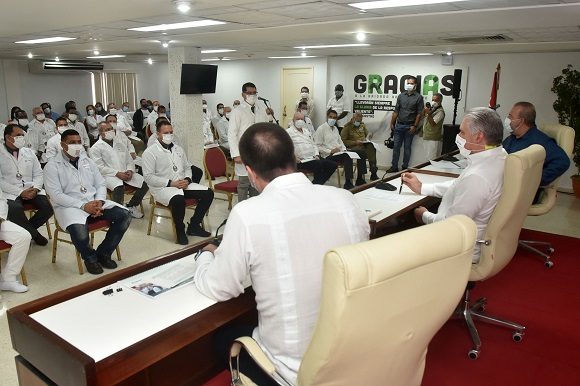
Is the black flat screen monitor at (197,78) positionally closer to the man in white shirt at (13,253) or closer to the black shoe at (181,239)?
the black shoe at (181,239)

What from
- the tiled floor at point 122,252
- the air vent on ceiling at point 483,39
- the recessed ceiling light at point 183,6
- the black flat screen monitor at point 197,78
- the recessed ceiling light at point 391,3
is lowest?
the tiled floor at point 122,252

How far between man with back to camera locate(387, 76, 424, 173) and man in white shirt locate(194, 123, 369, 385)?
721 cm

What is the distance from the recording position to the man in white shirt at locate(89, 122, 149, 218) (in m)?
5.33

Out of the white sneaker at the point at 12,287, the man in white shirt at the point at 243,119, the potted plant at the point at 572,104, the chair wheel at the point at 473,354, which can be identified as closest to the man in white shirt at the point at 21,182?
the white sneaker at the point at 12,287

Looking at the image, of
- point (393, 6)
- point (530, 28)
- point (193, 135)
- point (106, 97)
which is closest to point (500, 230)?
point (393, 6)

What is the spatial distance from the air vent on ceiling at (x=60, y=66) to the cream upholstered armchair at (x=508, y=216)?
12.0 metres

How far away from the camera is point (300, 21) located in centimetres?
445

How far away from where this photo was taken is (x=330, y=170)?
6.69 metres

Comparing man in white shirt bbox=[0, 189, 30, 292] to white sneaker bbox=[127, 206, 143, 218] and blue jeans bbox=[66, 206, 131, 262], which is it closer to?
blue jeans bbox=[66, 206, 131, 262]

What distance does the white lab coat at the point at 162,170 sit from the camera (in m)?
4.74

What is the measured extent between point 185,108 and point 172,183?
2.66m

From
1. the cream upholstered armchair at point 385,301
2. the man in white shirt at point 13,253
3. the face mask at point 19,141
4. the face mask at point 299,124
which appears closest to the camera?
the cream upholstered armchair at point 385,301

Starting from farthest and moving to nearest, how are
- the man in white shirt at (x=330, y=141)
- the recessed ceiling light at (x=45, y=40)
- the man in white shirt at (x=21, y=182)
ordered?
1. the man in white shirt at (x=330, y=141)
2. the recessed ceiling light at (x=45, y=40)
3. the man in white shirt at (x=21, y=182)

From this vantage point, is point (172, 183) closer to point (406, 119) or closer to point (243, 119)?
point (243, 119)
